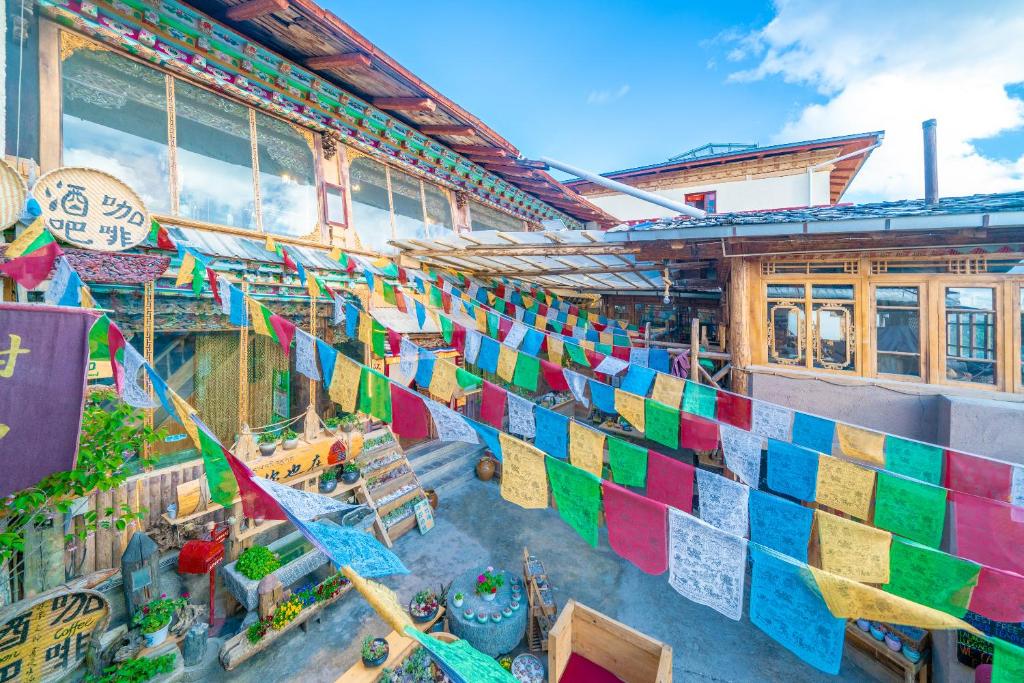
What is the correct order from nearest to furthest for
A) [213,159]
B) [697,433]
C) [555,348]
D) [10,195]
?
[10,195]
[697,433]
[213,159]
[555,348]

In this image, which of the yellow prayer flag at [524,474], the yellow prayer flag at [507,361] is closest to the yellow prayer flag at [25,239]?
the yellow prayer flag at [524,474]

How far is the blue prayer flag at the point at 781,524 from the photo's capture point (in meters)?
3.46

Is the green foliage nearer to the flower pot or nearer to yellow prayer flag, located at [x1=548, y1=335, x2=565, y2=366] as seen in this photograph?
the flower pot

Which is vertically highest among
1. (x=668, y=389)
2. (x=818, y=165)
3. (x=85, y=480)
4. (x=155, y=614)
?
(x=818, y=165)

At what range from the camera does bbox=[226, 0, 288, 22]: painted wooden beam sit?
604cm

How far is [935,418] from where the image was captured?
245 inches

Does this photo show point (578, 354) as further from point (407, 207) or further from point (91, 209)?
point (91, 209)

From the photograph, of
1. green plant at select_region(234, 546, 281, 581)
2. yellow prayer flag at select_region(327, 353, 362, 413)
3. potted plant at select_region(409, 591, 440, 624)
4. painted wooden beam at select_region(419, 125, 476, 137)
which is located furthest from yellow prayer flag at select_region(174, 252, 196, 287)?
A: painted wooden beam at select_region(419, 125, 476, 137)

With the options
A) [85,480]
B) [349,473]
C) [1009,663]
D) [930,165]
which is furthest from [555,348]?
[930,165]

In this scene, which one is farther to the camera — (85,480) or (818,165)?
(818,165)

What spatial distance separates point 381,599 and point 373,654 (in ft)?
12.5

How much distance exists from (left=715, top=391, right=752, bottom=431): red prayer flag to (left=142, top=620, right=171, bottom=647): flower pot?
869 centimetres

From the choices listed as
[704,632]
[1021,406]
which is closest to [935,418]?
[1021,406]

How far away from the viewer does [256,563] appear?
617 cm
